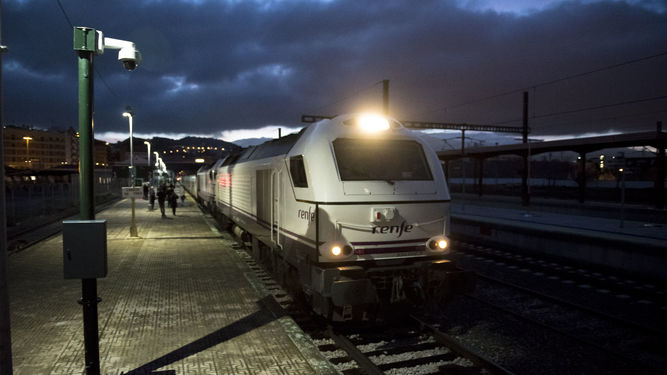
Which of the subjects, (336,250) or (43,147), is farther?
(43,147)

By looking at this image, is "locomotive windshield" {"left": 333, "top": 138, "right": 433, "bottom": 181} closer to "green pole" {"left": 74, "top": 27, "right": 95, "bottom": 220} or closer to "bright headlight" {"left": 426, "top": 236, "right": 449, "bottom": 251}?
"bright headlight" {"left": 426, "top": 236, "right": 449, "bottom": 251}

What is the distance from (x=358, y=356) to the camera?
222 inches

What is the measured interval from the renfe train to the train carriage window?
2cm

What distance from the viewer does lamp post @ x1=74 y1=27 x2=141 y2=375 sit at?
14.6 ft

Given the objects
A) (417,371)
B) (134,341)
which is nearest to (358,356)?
(417,371)

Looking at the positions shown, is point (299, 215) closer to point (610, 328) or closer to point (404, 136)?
point (404, 136)

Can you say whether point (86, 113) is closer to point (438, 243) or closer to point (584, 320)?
point (438, 243)

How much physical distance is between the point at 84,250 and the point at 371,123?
459 centimetres

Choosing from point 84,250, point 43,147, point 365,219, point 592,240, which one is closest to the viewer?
point 84,250

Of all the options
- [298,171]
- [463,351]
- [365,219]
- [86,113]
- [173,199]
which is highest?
[86,113]

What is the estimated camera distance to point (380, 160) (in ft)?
22.2

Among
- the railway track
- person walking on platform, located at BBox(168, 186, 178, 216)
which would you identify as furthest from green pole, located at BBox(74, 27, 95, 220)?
person walking on platform, located at BBox(168, 186, 178, 216)

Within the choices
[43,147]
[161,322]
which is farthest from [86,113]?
[43,147]

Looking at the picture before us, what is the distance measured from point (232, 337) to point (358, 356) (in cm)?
191
